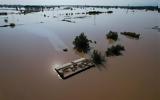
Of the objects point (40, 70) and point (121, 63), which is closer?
point (40, 70)

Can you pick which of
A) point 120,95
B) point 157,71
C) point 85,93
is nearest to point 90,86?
point 85,93

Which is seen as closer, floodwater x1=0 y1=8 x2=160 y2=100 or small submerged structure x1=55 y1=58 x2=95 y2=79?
floodwater x1=0 y1=8 x2=160 y2=100

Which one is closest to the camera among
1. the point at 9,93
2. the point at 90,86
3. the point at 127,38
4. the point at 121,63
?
the point at 9,93

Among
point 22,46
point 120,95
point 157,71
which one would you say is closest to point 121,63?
point 157,71

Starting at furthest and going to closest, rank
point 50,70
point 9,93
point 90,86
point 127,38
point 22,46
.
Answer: point 127,38 < point 22,46 < point 50,70 < point 90,86 < point 9,93

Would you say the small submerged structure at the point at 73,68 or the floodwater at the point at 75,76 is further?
the small submerged structure at the point at 73,68

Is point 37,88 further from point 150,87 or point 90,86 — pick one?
point 150,87

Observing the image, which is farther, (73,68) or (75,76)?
(73,68)

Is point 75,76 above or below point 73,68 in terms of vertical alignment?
below
